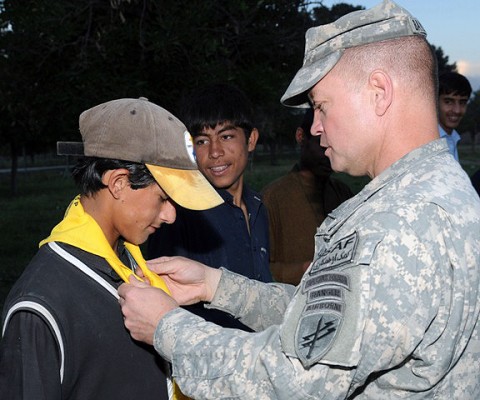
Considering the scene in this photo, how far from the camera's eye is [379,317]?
5.48 ft

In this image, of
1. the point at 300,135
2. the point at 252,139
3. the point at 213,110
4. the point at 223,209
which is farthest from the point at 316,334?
the point at 300,135

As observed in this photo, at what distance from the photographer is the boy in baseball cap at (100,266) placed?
1954 millimetres

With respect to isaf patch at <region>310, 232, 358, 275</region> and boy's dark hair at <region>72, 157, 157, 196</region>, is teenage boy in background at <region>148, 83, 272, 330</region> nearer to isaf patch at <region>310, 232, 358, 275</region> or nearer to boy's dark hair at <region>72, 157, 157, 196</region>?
boy's dark hair at <region>72, 157, 157, 196</region>

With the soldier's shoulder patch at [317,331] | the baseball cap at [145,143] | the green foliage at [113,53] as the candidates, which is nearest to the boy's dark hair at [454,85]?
the green foliage at [113,53]

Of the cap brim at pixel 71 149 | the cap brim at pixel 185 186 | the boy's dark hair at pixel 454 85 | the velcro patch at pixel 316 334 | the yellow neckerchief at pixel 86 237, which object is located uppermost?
the boy's dark hair at pixel 454 85

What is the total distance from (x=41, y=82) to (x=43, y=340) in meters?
4.48

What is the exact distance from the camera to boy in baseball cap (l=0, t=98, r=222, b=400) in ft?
6.41

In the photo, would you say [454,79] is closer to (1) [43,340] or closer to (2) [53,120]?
(2) [53,120]

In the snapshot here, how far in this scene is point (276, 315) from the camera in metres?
2.71

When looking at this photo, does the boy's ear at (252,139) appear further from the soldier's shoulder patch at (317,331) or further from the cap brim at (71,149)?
the soldier's shoulder patch at (317,331)

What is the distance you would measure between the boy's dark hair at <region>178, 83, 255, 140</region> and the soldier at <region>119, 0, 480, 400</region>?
146 centimetres

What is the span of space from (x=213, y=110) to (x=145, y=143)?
4.99ft

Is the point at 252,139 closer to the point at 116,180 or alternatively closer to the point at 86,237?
the point at 116,180

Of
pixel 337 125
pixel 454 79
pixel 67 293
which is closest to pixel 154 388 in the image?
pixel 67 293
